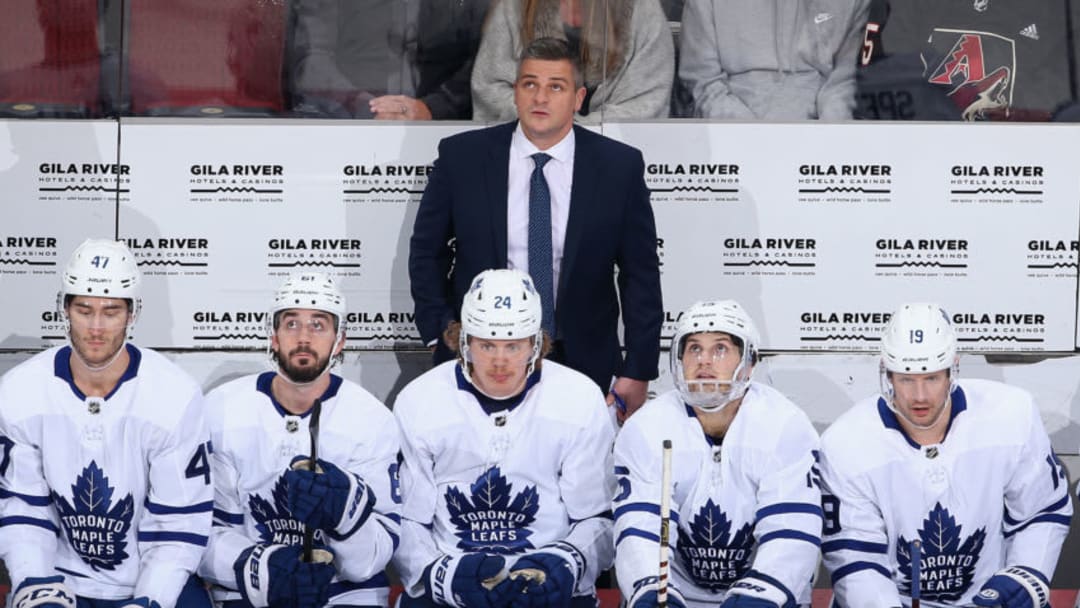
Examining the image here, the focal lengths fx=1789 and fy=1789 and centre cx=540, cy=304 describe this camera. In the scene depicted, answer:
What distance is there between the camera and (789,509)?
15.7ft

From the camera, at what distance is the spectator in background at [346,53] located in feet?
20.7

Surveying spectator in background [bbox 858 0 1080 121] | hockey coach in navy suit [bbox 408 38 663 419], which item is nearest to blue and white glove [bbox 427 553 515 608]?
hockey coach in navy suit [bbox 408 38 663 419]

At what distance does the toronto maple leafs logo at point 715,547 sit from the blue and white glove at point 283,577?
98 centimetres

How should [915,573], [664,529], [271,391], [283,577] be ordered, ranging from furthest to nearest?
1. [271,391]
2. [283,577]
3. [915,573]
4. [664,529]

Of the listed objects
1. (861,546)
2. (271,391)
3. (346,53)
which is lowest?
(861,546)

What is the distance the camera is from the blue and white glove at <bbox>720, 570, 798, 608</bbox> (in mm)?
4562

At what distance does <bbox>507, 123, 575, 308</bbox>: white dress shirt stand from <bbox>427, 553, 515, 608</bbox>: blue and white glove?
119 centimetres

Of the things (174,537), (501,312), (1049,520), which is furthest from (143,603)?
(1049,520)

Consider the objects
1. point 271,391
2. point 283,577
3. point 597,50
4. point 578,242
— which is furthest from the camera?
point 597,50

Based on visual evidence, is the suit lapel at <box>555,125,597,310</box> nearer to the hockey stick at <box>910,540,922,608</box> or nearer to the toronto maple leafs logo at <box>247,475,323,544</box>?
the toronto maple leafs logo at <box>247,475,323,544</box>

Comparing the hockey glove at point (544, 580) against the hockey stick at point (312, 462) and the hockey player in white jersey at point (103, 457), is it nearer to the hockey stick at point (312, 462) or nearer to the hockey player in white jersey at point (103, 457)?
the hockey stick at point (312, 462)

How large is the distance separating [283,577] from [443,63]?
7.41 ft

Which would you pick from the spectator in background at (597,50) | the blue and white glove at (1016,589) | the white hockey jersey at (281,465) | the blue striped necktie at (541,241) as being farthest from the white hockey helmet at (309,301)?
the blue and white glove at (1016,589)

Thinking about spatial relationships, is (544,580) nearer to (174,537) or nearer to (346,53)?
(174,537)
